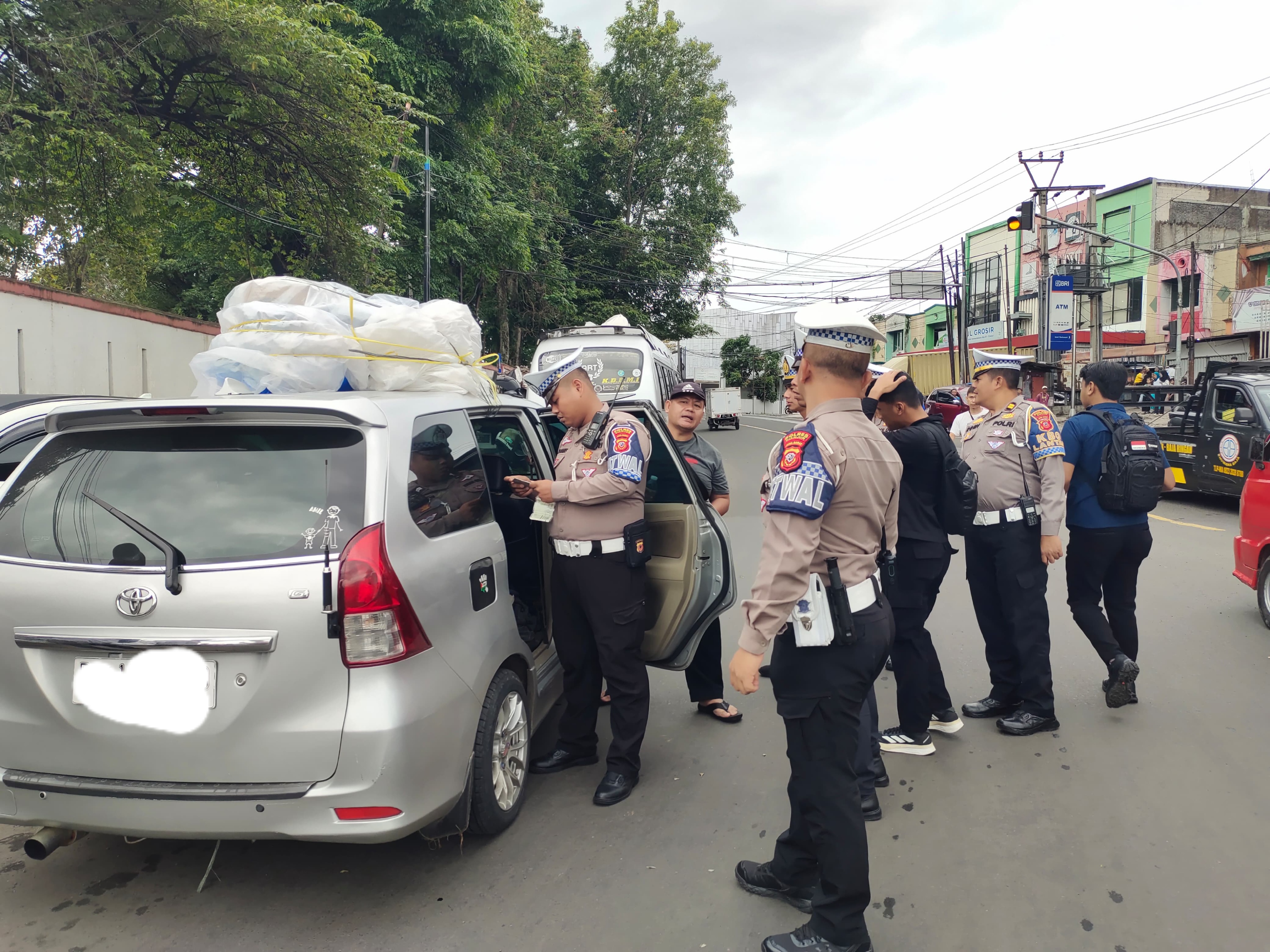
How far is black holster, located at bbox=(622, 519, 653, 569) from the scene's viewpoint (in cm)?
344

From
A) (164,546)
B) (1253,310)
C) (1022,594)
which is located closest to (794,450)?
(164,546)

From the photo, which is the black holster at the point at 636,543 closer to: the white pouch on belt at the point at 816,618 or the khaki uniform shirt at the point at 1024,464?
the white pouch on belt at the point at 816,618

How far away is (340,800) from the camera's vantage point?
239 cm

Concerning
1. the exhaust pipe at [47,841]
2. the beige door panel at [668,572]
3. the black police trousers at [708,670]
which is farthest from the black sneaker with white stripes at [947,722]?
the exhaust pipe at [47,841]

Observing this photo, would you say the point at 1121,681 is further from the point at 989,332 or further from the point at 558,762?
the point at 989,332

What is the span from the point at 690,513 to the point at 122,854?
2567 mm

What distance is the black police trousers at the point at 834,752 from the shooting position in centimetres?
236

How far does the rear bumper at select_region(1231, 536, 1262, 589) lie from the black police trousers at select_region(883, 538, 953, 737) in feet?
11.4

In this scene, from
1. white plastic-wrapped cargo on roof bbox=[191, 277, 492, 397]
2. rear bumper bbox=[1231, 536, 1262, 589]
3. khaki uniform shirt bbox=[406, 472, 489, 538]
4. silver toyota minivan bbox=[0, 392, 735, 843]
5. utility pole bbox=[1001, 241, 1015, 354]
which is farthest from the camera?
utility pole bbox=[1001, 241, 1015, 354]

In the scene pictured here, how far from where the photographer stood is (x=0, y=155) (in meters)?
8.58

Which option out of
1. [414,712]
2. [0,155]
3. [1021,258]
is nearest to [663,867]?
[414,712]

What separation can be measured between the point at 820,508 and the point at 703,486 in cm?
248

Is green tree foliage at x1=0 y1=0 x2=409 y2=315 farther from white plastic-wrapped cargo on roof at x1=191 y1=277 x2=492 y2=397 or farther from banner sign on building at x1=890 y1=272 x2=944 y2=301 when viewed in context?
banner sign on building at x1=890 y1=272 x2=944 y2=301

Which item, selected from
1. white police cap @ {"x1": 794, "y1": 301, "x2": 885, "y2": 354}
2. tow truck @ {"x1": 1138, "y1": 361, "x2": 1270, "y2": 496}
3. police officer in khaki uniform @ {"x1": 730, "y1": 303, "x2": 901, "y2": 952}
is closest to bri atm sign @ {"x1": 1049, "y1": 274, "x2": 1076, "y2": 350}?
tow truck @ {"x1": 1138, "y1": 361, "x2": 1270, "y2": 496}
